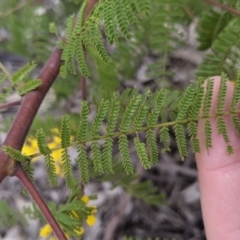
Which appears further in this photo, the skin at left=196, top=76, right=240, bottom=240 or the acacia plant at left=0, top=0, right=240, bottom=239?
the skin at left=196, top=76, right=240, bottom=240

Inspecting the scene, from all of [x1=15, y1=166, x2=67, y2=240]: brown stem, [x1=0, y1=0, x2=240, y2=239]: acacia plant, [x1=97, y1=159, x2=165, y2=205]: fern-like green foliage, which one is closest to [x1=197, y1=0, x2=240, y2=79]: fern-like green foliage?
[x1=0, y1=0, x2=240, y2=239]: acacia plant

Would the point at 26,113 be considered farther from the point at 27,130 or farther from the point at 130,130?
the point at 130,130

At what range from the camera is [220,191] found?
97 centimetres

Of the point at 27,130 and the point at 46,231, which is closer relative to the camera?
the point at 27,130

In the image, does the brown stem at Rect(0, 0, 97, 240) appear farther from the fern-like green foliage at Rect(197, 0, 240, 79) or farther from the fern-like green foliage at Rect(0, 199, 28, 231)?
the fern-like green foliage at Rect(0, 199, 28, 231)

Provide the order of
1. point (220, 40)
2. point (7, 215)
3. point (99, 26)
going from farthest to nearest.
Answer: point (7, 215)
point (220, 40)
point (99, 26)

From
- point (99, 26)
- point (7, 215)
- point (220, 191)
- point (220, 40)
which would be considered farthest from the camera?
point (7, 215)

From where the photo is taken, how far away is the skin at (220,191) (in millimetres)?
934

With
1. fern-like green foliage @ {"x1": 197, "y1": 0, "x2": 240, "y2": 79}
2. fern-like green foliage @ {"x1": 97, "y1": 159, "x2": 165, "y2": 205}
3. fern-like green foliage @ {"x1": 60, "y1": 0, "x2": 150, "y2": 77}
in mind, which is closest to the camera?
fern-like green foliage @ {"x1": 60, "y1": 0, "x2": 150, "y2": 77}

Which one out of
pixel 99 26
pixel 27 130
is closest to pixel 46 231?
pixel 27 130

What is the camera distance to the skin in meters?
0.93

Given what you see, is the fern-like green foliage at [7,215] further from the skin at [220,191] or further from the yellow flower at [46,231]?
the skin at [220,191]

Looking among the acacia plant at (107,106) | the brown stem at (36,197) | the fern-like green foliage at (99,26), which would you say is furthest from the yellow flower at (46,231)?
the fern-like green foliage at (99,26)

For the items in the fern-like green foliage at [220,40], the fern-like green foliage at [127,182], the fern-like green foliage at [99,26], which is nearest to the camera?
the fern-like green foliage at [99,26]
